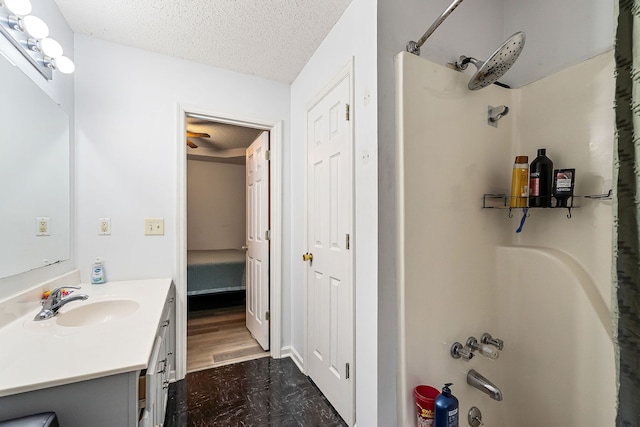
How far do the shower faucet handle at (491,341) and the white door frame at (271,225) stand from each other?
1.58 meters

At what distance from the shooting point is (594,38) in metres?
1.25

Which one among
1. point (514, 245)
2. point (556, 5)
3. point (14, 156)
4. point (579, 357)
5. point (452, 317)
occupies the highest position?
point (556, 5)

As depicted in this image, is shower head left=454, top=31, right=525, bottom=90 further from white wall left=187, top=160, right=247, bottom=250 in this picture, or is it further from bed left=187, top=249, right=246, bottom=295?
white wall left=187, top=160, right=247, bottom=250

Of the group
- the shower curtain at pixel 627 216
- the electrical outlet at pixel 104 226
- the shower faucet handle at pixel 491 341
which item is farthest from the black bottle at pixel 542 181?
the electrical outlet at pixel 104 226

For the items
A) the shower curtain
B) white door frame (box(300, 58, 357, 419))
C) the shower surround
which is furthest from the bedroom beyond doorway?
the shower curtain

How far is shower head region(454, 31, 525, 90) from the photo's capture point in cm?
108

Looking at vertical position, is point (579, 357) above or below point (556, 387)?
above

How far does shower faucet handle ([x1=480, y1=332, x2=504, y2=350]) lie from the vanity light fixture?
8.82ft

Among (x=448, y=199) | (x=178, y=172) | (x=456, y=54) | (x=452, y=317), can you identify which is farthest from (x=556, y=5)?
(x=178, y=172)

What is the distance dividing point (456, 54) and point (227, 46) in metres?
1.56

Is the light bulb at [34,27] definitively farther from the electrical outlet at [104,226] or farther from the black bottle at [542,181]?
the black bottle at [542,181]

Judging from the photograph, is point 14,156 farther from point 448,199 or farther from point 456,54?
point 456,54

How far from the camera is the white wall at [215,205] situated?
4.89 metres

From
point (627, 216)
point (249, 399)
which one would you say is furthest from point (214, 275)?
point (627, 216)
